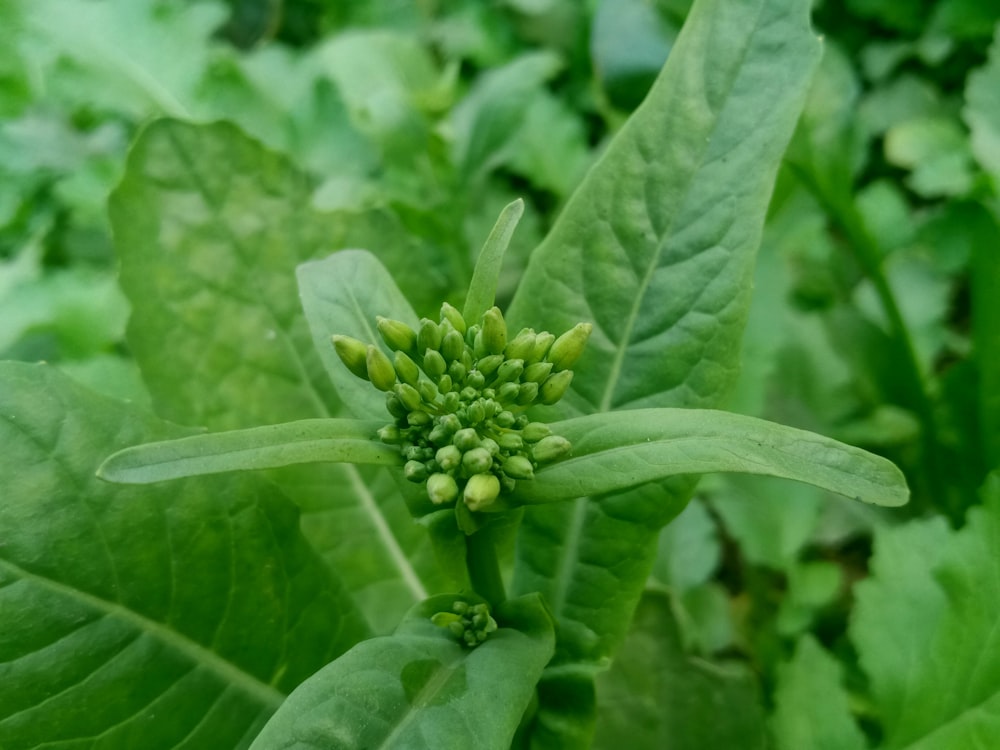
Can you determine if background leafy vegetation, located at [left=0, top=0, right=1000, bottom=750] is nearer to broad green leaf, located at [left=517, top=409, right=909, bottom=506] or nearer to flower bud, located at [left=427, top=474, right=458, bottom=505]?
broad green leaf, located at [left=517, top=409, right=909, bottom=506]

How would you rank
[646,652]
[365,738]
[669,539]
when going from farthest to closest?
[669,539] < [646,652] < [365,738]

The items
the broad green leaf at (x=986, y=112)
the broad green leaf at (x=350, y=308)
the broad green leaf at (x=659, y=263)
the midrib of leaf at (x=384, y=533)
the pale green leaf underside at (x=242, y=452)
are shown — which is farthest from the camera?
the broad green leaf at (x=986, y=112)

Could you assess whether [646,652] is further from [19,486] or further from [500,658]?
[19,486]

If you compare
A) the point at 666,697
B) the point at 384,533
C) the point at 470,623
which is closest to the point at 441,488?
the point at 470,623

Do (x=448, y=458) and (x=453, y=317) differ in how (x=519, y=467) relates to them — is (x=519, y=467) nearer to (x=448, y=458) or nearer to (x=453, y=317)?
(x=448, y=458)

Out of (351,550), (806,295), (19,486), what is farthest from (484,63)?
(19,486)

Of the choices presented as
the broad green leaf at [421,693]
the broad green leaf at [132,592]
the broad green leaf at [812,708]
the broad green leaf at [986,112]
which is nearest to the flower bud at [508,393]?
the broad green leaf at [421,693]

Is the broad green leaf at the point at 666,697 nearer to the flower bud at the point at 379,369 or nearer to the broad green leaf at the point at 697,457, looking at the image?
the broad green leaf at the point at 697,457

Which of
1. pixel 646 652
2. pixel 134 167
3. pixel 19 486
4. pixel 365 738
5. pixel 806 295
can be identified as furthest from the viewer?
pixel 806 295
